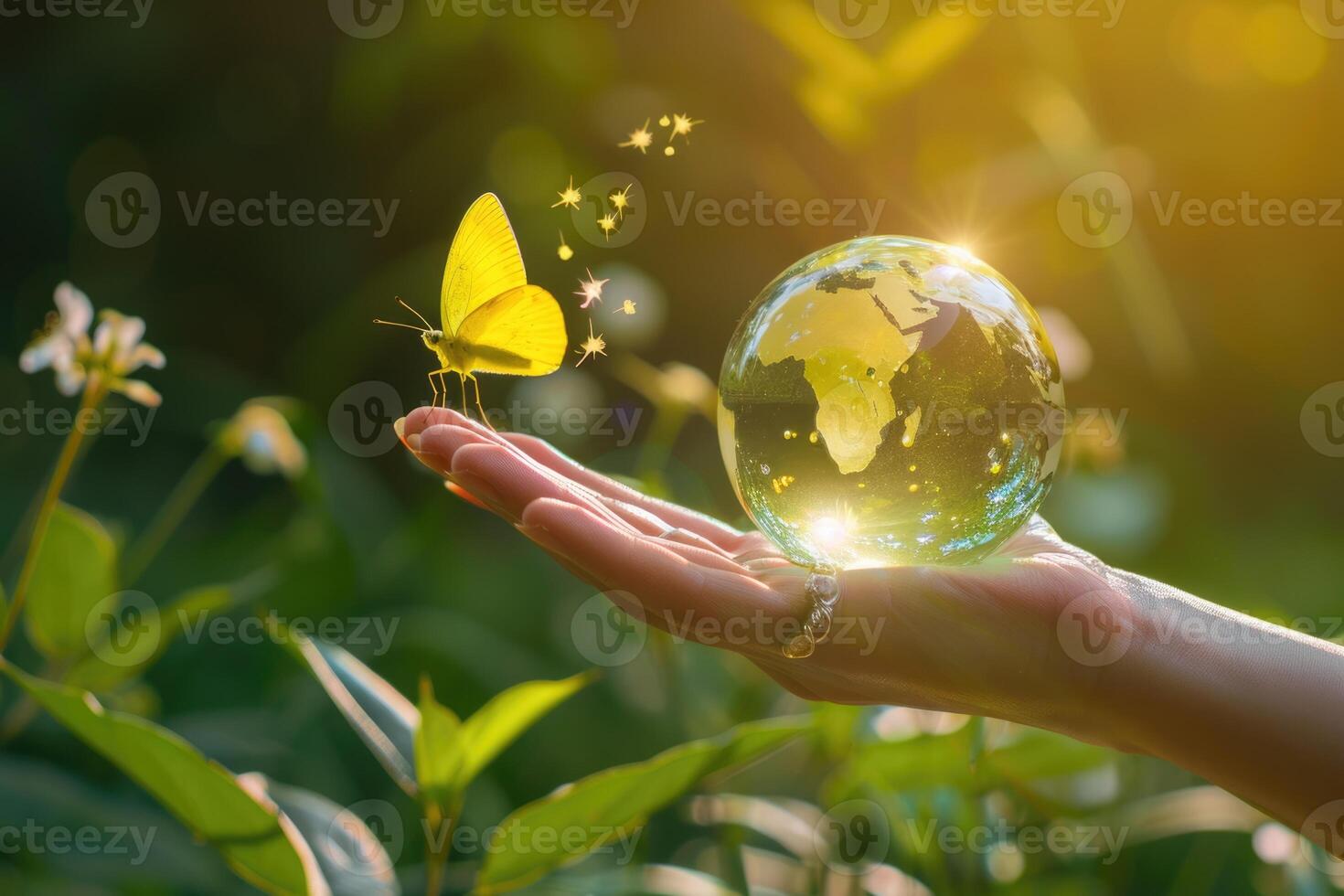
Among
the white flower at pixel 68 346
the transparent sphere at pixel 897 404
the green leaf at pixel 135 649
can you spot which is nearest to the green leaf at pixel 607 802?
the transparent sphere at pixel 897 404

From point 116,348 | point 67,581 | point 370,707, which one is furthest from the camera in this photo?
point 67,581

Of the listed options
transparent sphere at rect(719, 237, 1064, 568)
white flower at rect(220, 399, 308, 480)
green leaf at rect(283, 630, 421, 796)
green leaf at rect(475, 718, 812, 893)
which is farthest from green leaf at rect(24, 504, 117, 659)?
transparent sphere at rect(719, 237, 1064, 568)

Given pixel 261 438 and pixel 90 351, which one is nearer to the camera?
pixel 90 351

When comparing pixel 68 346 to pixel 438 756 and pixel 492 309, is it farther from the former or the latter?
pixel 438 756

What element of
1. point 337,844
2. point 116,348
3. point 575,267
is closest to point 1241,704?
point 337,844

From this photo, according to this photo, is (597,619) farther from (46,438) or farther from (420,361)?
(46,438)

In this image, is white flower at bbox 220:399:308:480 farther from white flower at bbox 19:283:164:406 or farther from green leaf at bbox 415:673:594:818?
green leaf at bbox 415:673:594:818
